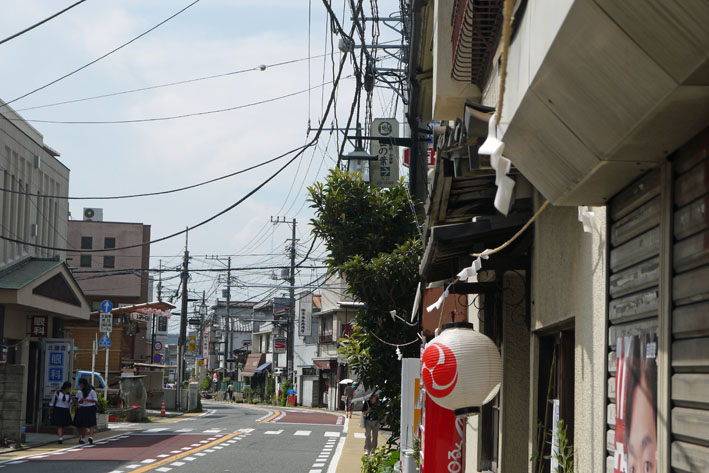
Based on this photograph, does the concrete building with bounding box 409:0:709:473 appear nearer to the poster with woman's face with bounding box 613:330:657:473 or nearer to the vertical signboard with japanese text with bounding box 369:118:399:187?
the poster with woman's face with bounding box 613:330:657:473

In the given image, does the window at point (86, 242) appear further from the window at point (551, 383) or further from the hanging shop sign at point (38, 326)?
the window at point (551, 383)

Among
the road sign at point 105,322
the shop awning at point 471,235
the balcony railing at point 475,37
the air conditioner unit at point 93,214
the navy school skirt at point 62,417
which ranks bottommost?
the navy school skirt at point 62,417

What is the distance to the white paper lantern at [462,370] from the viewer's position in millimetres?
7496

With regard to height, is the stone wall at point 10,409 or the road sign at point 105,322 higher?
the road sign at point 105,322

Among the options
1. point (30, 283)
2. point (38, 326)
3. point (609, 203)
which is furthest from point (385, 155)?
point (609, 203)

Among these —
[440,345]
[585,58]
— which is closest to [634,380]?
[585,58]

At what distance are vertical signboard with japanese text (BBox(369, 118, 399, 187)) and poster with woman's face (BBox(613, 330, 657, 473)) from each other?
60.9 ft

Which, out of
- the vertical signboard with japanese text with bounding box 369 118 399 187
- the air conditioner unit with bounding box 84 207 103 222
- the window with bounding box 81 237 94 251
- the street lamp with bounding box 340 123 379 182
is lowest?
the street lamp with bounding box 340 123 379 182

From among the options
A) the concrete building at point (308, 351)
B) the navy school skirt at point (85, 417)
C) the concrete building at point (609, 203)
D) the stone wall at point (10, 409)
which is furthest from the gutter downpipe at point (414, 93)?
the concrete building at point (308, 351)

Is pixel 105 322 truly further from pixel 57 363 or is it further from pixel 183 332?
pixel 183 332

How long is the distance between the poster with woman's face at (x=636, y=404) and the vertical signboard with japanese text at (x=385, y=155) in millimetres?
18575

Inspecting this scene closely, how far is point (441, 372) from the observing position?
7.60 meters

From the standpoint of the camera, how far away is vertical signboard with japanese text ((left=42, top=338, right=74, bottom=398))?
2939 centimetres

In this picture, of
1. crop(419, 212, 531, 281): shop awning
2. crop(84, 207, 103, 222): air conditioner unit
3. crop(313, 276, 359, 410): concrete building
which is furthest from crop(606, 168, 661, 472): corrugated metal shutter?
crop(84, 207, 103, 222): air conditioner unit
